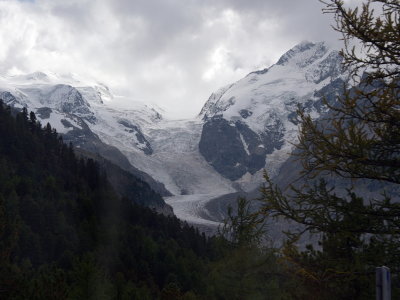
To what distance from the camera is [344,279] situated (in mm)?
8719

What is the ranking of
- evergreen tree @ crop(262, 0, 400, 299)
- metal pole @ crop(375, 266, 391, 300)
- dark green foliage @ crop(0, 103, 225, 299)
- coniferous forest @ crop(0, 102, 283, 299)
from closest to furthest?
1. metal pole @ crop(375, 266, 391, 300)
2. evergreen tree @ crop(262, 0, 400, 299)
3. coniferous forest @ crop(0, 102, 283, 299)
4. dark green foliage @ crop(0, 103, 225, 299)

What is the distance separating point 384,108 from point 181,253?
69471 mm

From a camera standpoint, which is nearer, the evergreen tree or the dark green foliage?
the evergreen tree

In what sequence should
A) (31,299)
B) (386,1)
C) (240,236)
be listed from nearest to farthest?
(386,1) → (31,299) → (240,236)

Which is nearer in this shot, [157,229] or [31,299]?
[31,299]

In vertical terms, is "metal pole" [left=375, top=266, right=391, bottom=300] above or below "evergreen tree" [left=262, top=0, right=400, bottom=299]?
below

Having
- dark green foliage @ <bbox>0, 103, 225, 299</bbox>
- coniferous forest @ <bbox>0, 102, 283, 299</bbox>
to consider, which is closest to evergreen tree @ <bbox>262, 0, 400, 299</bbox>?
coniferous forest @ <bbox>0, 102, 283, 299</bbox>

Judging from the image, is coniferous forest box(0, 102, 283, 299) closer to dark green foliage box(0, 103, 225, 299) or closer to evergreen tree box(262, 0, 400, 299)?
dark green foliage box(0, 103, 225, 299)

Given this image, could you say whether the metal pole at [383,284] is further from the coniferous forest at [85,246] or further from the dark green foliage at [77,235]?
the dark green foliage at [77,235]

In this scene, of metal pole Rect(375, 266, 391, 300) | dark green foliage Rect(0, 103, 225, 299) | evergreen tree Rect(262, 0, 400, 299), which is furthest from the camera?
dark green foliage Rect(0, 103, 225, 299)

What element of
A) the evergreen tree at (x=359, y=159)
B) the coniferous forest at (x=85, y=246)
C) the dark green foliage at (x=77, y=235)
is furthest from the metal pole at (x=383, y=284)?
the dark green foliage at (x=77, y=235)

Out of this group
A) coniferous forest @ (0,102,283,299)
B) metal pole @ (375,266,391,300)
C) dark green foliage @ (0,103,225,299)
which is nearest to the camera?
metal pole @ (375,266,391,300)

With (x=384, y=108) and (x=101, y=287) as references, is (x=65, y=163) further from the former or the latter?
(x=384, y=108)

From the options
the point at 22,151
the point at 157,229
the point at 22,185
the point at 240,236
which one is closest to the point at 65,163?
the point at 22,151
